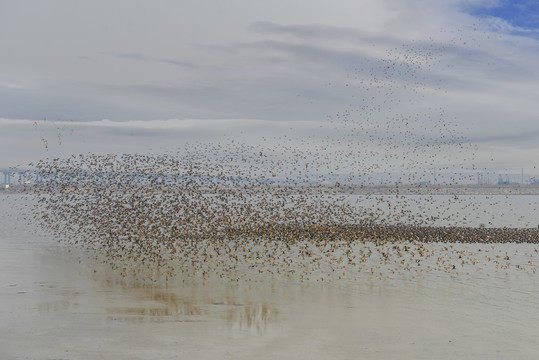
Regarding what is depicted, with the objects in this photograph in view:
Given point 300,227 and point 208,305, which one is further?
point 300,227

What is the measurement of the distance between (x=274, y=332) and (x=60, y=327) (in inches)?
254

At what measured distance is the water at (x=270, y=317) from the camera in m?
14.2

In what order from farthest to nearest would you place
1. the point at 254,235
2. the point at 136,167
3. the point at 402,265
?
the point at 254,235 < the point at 136,167 < the point at 402,265

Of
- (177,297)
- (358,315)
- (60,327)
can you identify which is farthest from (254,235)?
(60,327)

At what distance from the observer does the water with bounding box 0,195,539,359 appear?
14195mm

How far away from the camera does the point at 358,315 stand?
18.4m

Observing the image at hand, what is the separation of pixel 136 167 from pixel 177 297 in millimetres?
17164

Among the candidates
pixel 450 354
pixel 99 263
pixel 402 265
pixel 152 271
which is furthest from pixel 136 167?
pixel 450 354

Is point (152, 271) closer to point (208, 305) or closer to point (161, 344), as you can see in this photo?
point (208, 305)

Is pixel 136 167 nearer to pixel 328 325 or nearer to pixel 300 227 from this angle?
pixel 300 227

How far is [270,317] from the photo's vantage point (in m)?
17.9

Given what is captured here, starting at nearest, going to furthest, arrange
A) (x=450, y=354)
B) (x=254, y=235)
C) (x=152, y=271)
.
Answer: (x=450, y=354) < (x=152, y=271) < (x=254, y=235)

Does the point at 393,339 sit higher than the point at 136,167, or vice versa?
the point at 136,167

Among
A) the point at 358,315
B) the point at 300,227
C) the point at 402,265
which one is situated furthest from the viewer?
the point at 300,227
